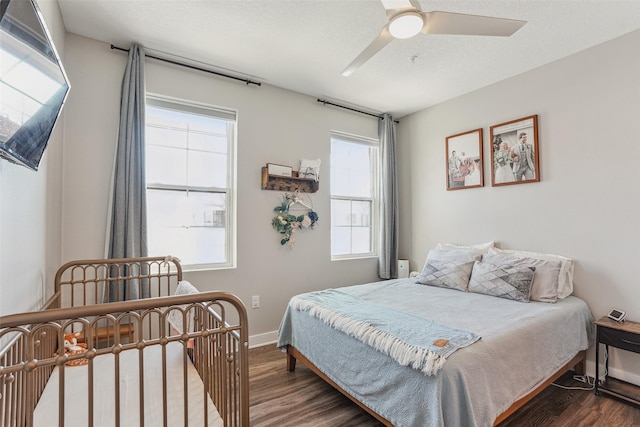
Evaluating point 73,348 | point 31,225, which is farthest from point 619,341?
point 31,225

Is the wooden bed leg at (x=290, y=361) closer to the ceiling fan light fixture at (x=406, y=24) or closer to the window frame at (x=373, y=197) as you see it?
the window frame at (x=373, y=197)

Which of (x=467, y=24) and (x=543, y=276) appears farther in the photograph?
(x=543, y=276)

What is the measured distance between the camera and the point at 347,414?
1.95 metres

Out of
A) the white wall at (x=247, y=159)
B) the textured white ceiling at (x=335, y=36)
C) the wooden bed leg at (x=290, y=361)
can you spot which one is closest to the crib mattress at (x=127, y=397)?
the wooden bed leg at (x=290, y=361)

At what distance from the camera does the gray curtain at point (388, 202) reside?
3846 millimetres

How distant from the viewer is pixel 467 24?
5.30 feet

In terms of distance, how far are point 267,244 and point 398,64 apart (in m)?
2.12

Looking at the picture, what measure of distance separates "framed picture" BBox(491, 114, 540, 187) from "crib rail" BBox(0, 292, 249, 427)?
293cm

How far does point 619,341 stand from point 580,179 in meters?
1.25

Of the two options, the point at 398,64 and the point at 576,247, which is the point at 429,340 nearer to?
the point at 576,247

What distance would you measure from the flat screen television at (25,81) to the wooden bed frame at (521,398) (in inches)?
77.5

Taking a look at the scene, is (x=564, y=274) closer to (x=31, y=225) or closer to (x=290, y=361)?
(x=290, y=361)

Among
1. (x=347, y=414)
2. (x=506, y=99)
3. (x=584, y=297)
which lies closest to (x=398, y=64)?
(x=506, y=99)

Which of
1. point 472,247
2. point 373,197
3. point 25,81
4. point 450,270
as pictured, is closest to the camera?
point 25,81
